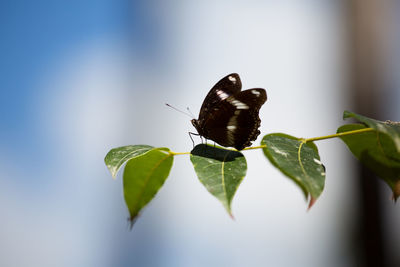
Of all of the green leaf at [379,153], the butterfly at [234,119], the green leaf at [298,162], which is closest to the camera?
the green leaf at [298,162]

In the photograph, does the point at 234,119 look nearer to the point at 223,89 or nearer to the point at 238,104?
the point at 238,104

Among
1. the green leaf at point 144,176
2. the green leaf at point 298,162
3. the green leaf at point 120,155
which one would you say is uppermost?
the green leaf at point 298,162

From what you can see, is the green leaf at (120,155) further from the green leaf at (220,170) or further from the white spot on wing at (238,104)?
the white spot on wing at (238,104)

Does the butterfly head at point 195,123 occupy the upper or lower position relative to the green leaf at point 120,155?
lower

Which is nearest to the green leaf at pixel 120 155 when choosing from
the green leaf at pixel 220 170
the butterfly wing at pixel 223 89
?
the green leaf at pixel 220 170

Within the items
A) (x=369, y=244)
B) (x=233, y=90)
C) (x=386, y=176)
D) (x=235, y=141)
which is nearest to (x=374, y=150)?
(x=386, y=176)

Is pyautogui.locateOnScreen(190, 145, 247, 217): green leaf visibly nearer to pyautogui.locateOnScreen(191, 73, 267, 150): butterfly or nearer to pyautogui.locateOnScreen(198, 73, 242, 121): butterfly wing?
pyautogui.locateOnScreen(191, 73, 267, 150): butterfly
